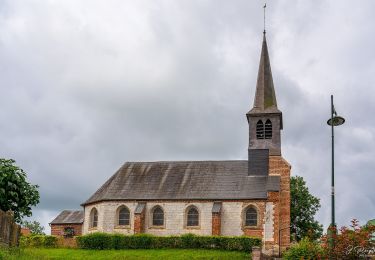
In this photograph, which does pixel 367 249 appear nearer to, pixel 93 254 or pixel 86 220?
pixel 93 254

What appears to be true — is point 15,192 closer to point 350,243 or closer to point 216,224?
point 350,243

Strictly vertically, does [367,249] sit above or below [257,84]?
below

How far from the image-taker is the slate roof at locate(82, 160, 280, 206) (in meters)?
47.2

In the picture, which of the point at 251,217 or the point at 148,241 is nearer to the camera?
the point at 148,241

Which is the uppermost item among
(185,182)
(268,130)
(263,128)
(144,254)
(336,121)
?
(263,128)

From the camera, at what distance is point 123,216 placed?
49.1m

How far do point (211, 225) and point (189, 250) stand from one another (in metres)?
5.29

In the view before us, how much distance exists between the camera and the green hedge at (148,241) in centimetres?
4288

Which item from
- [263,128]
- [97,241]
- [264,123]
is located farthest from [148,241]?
[264,123]

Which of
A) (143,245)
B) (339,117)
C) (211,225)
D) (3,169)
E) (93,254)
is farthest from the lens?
(211,225)

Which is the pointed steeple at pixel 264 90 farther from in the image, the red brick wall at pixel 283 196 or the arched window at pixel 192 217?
the arched window at pixel 192 217

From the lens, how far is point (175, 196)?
48.0 meters

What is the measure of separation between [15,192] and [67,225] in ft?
115

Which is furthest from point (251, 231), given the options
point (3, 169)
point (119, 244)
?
point (3, 169)
